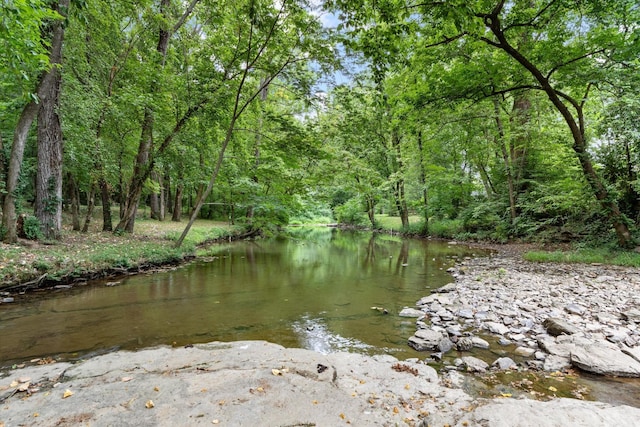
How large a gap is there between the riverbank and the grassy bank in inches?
168

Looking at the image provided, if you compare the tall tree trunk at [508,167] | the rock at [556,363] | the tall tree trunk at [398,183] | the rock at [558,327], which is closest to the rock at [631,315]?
the rock at [558,327]

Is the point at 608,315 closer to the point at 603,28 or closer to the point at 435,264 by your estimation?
the point at 435,264

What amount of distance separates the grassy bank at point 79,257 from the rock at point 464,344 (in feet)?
Answer: 27.2

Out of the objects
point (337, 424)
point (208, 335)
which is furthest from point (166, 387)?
point (208, 335)

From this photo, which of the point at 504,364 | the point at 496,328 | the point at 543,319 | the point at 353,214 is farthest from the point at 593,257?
the point at 353,214

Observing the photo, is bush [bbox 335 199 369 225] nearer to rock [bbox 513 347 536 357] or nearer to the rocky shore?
the rocky shore

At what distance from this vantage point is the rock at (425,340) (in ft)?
13.8

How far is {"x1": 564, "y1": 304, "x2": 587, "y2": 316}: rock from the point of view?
497cm

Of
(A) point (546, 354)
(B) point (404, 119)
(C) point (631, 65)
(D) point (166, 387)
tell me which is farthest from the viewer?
(B) point (404, 119)

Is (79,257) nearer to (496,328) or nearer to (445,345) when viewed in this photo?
(445,345)

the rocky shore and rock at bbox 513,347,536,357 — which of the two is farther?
rock at bbox 513,347,536,357

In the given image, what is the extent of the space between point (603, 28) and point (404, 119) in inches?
224

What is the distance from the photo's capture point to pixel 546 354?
3.81 metres

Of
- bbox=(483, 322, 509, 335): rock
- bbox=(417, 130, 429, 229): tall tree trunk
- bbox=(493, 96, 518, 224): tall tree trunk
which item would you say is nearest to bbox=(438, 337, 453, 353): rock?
bbox=(483, 322, 509, 335): rock
